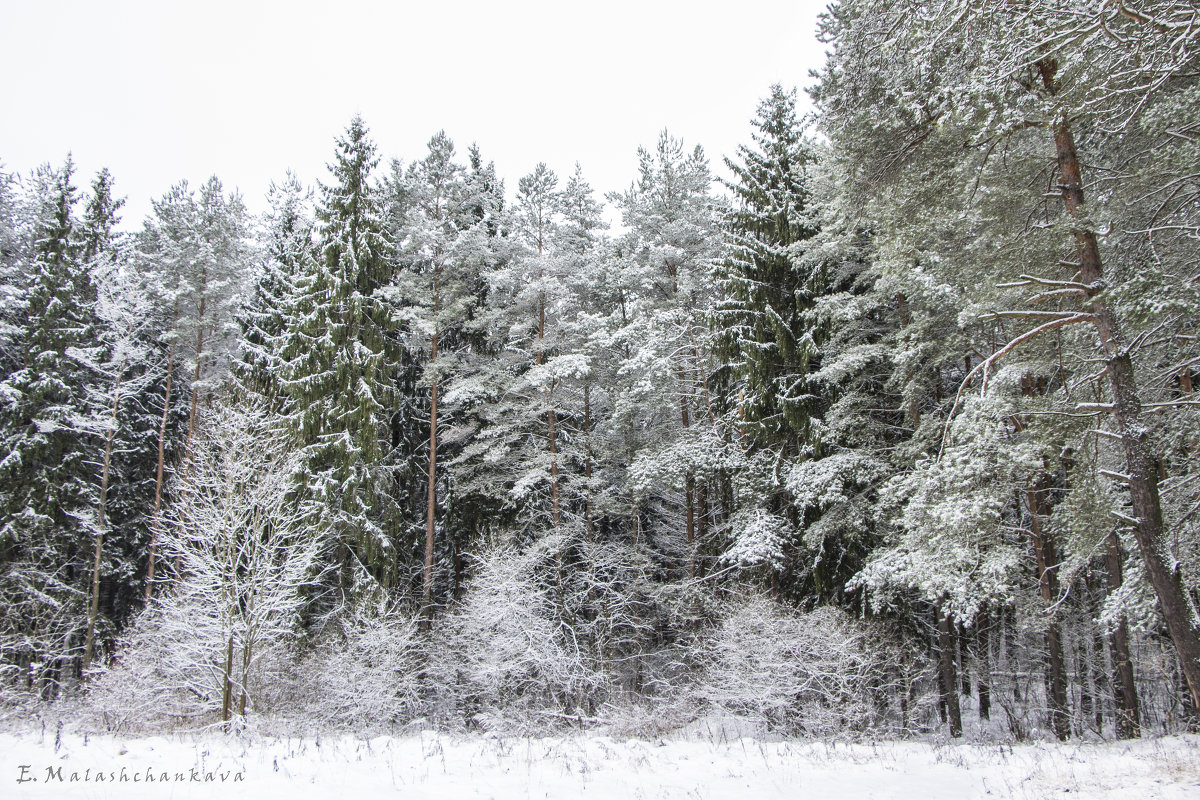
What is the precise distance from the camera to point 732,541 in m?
16.2

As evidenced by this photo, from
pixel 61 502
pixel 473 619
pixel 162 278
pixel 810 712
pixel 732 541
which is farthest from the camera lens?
pixel 162 278

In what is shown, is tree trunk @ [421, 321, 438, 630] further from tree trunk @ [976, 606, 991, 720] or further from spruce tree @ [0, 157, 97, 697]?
tree trunk @ [976, 606, 991, 720]

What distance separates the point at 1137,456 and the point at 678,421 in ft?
43.1

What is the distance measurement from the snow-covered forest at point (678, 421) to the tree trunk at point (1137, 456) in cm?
5

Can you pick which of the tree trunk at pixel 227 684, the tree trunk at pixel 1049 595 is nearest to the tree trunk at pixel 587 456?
the tree trunk at pixel 227 684

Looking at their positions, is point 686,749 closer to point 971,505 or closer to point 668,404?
point 971,505

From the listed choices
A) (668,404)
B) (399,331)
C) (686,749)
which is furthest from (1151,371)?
(399,331)

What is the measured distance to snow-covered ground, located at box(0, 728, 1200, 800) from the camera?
6246 millimetres

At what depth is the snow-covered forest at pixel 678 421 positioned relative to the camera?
7.63m

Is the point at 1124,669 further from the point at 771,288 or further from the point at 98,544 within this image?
the point at 98,544

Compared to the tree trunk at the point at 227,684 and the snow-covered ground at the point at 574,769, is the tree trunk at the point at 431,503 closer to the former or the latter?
the tree trunk at the point at 227,684

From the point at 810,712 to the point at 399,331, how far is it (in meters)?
14.9

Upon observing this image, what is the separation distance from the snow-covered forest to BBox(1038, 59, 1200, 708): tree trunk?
5cm

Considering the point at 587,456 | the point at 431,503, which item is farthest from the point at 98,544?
the point at 587,456
